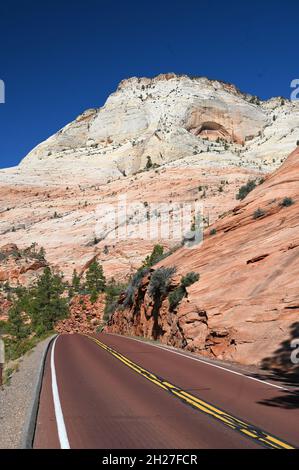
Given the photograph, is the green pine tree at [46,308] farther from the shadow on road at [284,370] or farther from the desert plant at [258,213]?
the shadow on road at [284,370]

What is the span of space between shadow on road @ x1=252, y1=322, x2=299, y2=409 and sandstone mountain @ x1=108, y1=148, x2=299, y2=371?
0.05m

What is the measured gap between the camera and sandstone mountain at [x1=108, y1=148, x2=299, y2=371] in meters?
15.9

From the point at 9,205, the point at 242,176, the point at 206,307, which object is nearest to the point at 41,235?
the point at 9,205

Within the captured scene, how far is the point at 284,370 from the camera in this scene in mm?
13570

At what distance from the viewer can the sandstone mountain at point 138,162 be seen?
71.3 m

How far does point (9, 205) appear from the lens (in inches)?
3625

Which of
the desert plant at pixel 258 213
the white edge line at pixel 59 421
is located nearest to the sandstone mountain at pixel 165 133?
the desert plant at pixel 258 213

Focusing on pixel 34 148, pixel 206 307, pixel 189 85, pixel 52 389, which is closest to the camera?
pixel 52 389

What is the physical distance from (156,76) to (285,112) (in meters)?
45.8

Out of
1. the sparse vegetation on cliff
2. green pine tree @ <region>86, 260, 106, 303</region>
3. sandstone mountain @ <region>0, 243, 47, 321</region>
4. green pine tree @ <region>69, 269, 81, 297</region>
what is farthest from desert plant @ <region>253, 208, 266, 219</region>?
sandstone mountain @ <region>0, 243, 47, 321</region>

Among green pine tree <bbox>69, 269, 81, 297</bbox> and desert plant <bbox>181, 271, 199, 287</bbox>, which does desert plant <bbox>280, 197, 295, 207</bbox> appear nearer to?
desert plant <bbox>181, 271, 199, 287</bbox>

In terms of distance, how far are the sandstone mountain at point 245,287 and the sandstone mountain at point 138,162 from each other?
117 ft

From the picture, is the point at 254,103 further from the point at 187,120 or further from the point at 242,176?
the point at 242,176

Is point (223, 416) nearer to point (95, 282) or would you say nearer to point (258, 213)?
point (258, 213)
